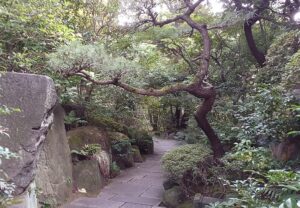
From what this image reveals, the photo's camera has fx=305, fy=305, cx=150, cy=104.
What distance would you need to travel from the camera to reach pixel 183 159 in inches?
187

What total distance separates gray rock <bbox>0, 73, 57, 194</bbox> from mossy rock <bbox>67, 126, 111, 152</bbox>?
2420 millimetres

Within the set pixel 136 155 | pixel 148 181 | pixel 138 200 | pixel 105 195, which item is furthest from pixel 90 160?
pixel 136 155

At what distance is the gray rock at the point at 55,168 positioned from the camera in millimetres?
3934

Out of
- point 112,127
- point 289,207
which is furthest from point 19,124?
point 112,127

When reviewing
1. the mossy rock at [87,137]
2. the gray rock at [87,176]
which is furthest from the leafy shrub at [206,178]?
the mossy rock at [87,137]

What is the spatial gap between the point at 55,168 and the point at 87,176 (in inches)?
31.9

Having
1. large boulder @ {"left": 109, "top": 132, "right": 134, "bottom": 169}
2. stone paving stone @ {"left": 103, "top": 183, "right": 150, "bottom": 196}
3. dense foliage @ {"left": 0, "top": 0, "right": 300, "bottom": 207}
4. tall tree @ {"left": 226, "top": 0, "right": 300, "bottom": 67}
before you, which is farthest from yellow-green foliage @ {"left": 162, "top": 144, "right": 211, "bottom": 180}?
tall tree @ {"left": 226, "top": 0, "right": 300, "bottom": 67}

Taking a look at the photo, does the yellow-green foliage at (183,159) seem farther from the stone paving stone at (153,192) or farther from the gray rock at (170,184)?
the stone paving stone at (153,192)

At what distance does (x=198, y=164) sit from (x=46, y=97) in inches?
104

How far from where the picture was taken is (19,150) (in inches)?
105

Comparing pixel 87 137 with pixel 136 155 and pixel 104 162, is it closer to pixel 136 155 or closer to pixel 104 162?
pixel 104 162

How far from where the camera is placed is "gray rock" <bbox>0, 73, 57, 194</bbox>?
105 inches

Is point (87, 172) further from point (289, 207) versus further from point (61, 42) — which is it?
point (289, 207)

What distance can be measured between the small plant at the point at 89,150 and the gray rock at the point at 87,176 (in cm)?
14
